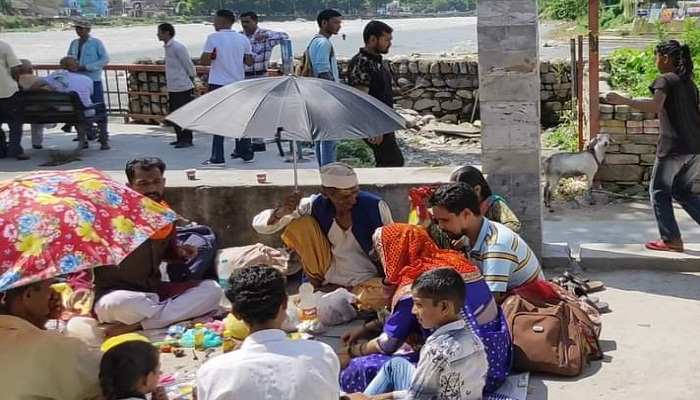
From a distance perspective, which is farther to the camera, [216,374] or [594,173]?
[594,173]

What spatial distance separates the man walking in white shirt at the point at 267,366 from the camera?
296 cm

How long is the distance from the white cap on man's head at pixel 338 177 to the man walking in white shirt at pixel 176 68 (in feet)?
20.0

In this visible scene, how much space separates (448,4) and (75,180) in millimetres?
107751

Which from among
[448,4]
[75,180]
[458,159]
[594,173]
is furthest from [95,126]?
[448,4]

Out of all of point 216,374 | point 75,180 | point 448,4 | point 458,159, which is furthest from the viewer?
point 448,4

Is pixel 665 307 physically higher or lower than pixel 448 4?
lower

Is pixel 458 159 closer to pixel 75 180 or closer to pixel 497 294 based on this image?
pixel 497 294

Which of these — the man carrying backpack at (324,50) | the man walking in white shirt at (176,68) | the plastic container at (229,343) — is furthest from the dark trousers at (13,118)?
the plastic container at (229,343)

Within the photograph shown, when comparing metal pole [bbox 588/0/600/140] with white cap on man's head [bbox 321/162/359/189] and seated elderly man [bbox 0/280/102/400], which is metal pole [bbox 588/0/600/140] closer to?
white cap on man's head [bbox 321/162/359/189]

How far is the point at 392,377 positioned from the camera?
12.8 ft

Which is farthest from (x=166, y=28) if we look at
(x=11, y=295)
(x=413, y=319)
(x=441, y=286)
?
(x=441, y=286)

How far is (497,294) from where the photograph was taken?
14.4 ft

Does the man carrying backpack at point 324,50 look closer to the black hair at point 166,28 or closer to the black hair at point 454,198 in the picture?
the black hair at point 166,28

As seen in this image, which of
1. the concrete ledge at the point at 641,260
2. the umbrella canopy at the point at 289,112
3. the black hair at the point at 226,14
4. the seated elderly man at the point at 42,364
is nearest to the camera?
the seated elderly man at the point at 42,364
